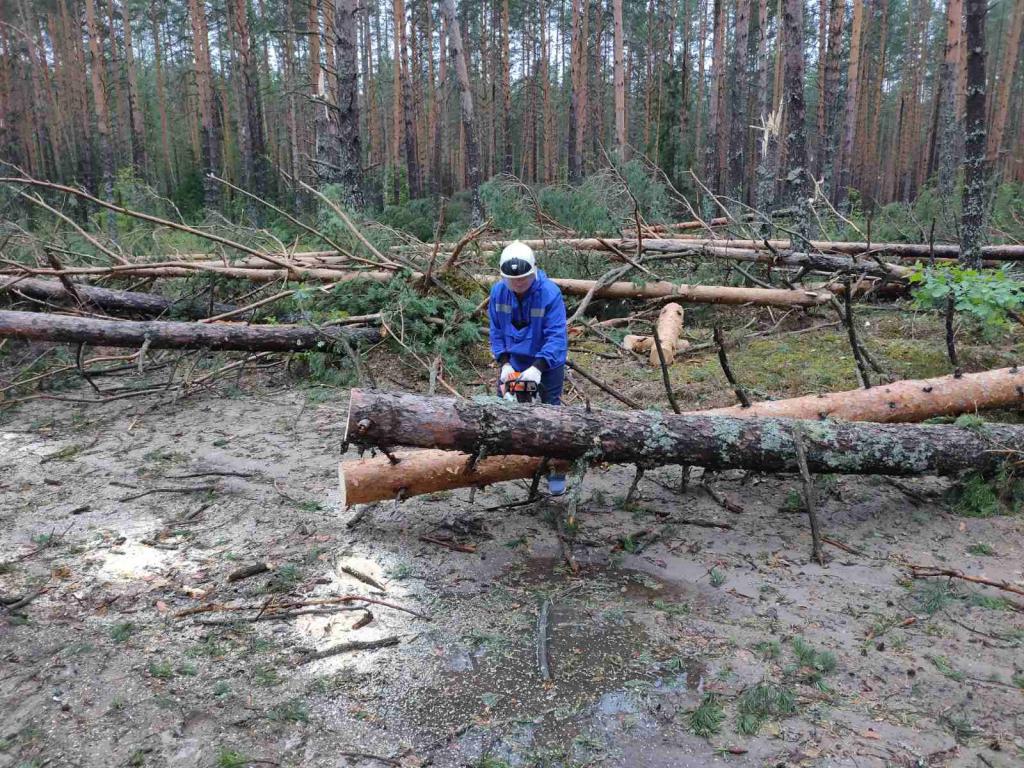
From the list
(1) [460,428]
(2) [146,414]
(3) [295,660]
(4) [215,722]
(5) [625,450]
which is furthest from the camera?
(2) [146,414]

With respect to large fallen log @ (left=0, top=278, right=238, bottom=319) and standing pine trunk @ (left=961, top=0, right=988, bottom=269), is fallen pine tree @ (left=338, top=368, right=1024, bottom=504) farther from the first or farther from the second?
large fallen log @ (left=0, top=278, right=238, bottom=319)

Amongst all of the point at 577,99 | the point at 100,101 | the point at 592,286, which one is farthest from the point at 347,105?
the point at 577,99

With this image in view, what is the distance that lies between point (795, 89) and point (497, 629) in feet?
25.7

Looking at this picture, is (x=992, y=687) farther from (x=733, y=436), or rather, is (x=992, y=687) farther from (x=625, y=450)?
(x=625, y=450)

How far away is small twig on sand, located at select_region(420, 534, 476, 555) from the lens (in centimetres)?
385

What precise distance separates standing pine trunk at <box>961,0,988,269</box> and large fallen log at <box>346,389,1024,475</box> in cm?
337

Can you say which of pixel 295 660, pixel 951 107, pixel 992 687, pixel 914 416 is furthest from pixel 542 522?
pixel 951 107

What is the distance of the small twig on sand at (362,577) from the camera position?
11.3ft

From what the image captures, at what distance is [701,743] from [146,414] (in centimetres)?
594

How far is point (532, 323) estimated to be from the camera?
4418 millimetres

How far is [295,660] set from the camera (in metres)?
2.86

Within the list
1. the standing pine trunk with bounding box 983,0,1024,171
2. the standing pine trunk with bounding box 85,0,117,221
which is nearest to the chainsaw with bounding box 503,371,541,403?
the standing pine trunk with bounding box 85,0,117,221

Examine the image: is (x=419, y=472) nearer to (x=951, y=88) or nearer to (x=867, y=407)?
(x=867, y=407)

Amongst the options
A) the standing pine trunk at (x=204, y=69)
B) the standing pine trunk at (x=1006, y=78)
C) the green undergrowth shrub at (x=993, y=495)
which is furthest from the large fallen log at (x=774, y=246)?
the standing pine trunk at (x=204, y=69)
